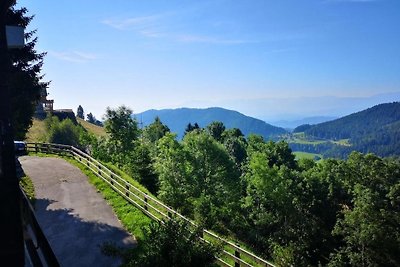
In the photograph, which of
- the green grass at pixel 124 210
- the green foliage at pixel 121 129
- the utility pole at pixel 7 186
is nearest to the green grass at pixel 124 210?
the green grass at pixel 124 210

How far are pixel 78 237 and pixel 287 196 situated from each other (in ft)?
131

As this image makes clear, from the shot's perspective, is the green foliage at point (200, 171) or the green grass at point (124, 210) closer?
the green grass at point (124, 210)

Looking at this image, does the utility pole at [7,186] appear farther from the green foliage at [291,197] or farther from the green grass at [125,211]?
the green foliage at [291,197]

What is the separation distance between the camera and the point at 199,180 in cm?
5372

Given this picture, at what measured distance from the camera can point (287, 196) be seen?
53.6 meters

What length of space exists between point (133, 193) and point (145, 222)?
437 centimetres

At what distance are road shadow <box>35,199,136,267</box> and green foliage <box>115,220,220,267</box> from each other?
6.92 m

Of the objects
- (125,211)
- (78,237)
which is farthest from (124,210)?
(78,237)

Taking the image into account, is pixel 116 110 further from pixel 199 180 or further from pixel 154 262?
pixel 154 262

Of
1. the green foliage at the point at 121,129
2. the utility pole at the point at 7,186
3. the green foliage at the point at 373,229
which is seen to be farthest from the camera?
the green foliage at the point at 121,129

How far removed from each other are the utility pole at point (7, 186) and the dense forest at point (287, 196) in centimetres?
3751

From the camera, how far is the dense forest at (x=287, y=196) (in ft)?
153

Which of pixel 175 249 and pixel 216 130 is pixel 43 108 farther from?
pixel 175 249

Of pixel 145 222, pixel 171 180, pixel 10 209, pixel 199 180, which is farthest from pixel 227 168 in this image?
pixel 10 209
